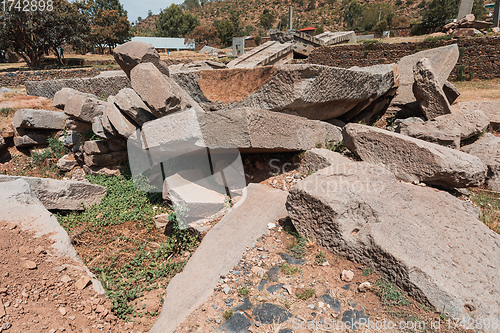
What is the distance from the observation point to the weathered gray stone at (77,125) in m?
5.06

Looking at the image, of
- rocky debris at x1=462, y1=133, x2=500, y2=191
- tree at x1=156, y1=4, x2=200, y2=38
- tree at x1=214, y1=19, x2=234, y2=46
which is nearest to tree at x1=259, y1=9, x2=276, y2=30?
tree at x1=156, y1=4, x2=200, y2=38

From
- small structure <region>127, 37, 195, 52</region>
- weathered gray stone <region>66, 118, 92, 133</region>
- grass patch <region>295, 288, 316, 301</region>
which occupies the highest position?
small structure <region>127, 37, 195, 52</region>

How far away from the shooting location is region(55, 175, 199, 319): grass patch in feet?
9.45

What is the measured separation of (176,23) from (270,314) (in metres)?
47.7

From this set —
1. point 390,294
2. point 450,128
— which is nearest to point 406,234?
point 390,294

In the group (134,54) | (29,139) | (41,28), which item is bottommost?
(29,139)

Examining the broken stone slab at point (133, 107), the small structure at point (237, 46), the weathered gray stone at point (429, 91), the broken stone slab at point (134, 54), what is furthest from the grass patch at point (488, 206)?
the small structure at point (237, 46)

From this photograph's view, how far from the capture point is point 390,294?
2.02m

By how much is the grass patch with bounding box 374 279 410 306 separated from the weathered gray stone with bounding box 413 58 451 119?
11.3 ft

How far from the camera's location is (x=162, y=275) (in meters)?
2.99

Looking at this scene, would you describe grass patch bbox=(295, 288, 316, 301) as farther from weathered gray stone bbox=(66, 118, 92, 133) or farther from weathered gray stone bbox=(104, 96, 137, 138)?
weathered gray stone bbox=(66, 118, 92, 133)

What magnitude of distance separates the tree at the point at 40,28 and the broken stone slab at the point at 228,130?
53.7 ft

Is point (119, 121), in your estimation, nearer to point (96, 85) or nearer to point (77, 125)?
point (77, 125)

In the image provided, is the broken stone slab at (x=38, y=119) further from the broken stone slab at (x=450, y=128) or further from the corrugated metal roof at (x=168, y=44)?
the corrugated metal roof at (x=168, y=44)
